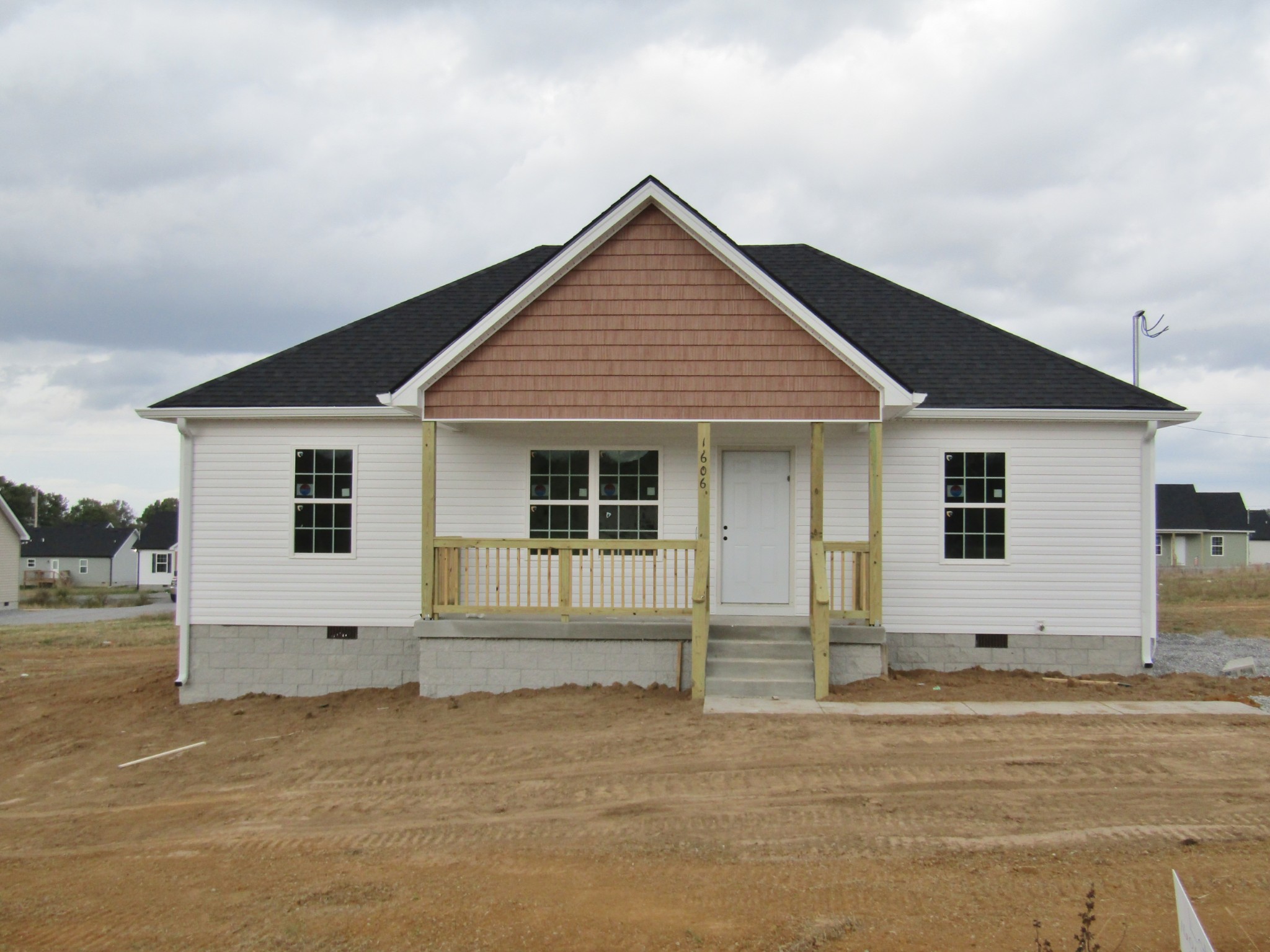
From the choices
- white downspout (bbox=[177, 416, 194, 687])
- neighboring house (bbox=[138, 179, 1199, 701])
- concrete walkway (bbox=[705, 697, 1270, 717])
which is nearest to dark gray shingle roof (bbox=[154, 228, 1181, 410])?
neighboring house (bbox=[138, 179, 1199, 701])

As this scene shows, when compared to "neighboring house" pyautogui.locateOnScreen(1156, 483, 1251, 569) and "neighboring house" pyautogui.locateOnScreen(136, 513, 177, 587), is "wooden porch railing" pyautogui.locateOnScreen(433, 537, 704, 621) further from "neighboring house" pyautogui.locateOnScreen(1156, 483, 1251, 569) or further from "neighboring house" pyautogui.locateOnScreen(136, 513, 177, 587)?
"neighboring house" pyautogui.locateOnScreen(136, 513, 177, 587)

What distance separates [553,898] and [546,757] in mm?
3168

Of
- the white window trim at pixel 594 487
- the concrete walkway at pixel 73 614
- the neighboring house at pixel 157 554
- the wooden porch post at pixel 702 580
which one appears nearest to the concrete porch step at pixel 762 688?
the wooden porch post at pixel 702 580

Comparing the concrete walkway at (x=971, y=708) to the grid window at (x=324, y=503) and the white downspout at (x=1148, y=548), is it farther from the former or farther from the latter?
the grid window at (x=324, y=503)

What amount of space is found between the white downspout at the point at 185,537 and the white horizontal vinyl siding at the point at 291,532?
0.26 ft

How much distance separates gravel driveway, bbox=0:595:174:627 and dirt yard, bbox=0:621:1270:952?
2236cm

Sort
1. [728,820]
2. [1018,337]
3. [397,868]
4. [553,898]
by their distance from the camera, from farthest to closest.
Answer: [1018,337] → [728,820] → [397,868] → [553,898]

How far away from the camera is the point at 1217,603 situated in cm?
2683

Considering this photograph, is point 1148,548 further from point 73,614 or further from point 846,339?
point 73,614

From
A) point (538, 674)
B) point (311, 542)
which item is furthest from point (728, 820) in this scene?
point (311, 542)

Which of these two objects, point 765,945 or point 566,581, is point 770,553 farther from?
point 765,945

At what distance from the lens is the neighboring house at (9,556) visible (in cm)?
3834

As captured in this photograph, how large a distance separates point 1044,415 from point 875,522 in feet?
9.89

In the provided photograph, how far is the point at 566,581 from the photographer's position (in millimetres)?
11117
